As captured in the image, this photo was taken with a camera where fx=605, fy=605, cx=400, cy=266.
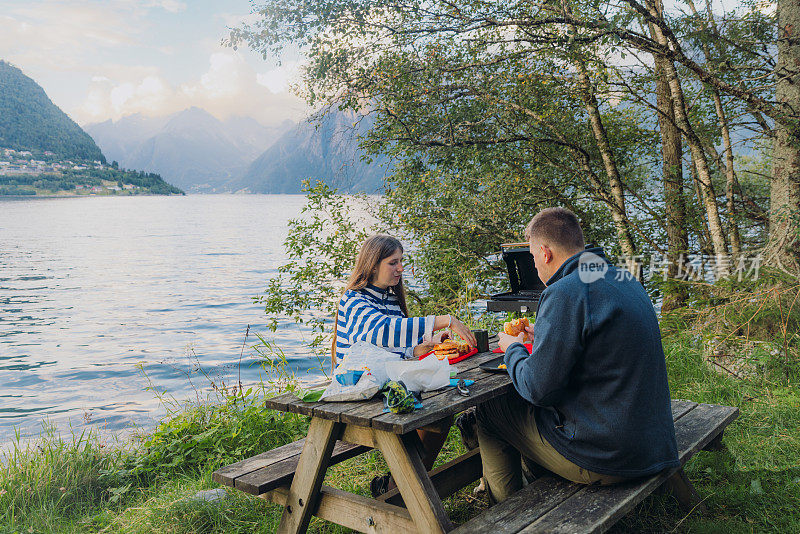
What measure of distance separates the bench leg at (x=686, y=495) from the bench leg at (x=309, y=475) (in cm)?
183

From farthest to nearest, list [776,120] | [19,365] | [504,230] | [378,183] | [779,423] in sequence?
1. [19,365]
2. [378,183]
3. [504,230]
4. [776,120]
5. [779,423]

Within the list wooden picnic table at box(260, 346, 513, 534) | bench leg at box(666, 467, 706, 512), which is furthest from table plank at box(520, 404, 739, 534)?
wooden picnic table at box(260, 346, 513, 534)

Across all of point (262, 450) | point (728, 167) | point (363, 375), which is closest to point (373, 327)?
point (363, 375)

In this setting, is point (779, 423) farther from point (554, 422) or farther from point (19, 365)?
point (19, 365)

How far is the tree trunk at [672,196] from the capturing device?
7512mm

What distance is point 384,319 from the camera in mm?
3158

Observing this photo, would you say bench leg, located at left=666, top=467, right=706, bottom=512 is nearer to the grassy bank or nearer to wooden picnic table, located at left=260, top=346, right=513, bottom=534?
the grassy bank

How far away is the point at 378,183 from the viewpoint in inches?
376

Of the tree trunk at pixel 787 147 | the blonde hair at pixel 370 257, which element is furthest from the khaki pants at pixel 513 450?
the tree trunk at pixel 787 147

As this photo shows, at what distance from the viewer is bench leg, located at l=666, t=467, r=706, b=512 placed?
3.15m

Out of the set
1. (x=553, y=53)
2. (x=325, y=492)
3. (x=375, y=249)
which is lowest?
(x=325, y=492)

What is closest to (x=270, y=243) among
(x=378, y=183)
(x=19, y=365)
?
(x=19, y=365)

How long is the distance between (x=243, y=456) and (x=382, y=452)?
2444 millimetres

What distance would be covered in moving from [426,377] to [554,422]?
566 mm
